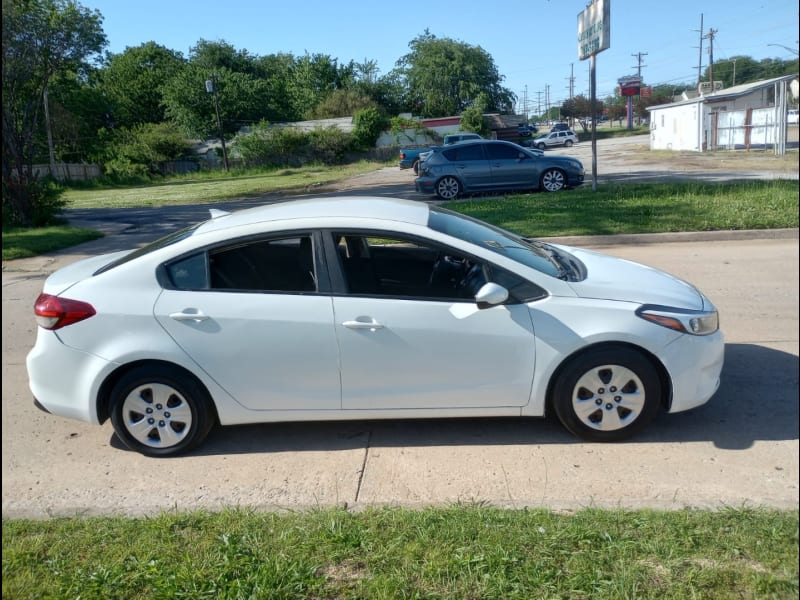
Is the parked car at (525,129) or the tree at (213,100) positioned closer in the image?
the parked car at (525,129)

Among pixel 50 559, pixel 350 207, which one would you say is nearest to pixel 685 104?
pixel 350 207

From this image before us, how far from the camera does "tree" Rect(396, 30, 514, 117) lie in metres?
33.4

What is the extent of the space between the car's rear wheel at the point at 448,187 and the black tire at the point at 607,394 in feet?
52.4

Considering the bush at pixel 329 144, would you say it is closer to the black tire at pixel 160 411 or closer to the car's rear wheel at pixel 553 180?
the car's rear wheel at pixel 553 180

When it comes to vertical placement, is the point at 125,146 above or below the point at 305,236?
above

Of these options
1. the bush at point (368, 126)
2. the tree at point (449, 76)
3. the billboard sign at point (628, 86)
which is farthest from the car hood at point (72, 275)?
the billboard sign at point (628, 86)

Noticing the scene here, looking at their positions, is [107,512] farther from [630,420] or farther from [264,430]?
[630,420]

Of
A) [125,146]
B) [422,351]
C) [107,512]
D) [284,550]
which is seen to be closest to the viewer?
[284,550]

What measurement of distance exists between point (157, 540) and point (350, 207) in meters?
2.49

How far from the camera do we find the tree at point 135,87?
204ft

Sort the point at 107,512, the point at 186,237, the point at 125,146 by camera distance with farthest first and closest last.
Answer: the point at 125,146 → the point at 186,237 → the point at 107,512

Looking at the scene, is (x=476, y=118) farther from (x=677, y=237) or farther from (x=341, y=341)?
(x=341, y=341)

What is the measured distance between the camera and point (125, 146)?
51.9 m

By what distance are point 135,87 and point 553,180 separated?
5436 cm
